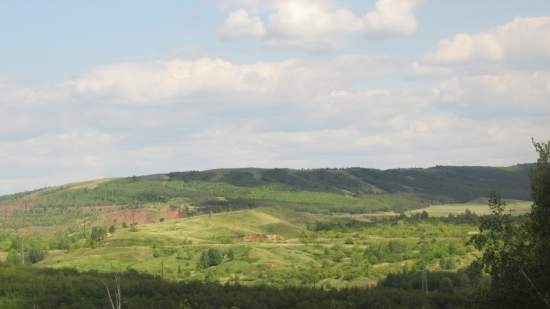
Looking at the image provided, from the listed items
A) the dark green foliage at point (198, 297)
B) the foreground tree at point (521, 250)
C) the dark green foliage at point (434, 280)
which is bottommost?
the dark green foliage at point (434, 280)

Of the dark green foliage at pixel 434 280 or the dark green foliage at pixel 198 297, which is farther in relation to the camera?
the dark green foliage at pixel 434 280

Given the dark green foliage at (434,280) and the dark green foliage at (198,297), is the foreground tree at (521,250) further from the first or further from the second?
the dark green foliage at (434,280)

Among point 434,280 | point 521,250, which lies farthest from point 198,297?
point 521,250

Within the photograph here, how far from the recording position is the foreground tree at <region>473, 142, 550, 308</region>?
3475 cm

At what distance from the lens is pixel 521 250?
3612 centimetres

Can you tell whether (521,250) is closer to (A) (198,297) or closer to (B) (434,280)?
(A) (198,297)

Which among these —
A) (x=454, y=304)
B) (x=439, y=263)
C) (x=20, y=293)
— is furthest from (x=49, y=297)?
(x=439, y=263)

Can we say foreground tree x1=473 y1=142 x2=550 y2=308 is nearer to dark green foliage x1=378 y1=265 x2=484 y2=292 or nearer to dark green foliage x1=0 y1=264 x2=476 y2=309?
dark green foliage x1=0 y1=264 x2=476 y2=309

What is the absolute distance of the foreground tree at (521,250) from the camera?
1368 inches

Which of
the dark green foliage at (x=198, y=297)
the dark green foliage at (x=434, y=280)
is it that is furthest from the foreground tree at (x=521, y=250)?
the dark green foliage at (x=434, y=280)

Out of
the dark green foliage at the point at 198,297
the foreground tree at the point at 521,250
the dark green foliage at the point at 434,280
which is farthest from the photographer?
the dark green foliage at the point at 434,280

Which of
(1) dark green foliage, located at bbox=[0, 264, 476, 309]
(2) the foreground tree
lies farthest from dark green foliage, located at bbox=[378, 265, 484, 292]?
(2) the foreground tree

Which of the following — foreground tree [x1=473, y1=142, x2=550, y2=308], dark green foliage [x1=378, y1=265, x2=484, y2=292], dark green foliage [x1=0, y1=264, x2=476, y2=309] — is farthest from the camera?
dark green foliage [x1=378, y1=265, x2=484, y2=292]

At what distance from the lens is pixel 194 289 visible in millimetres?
147375
